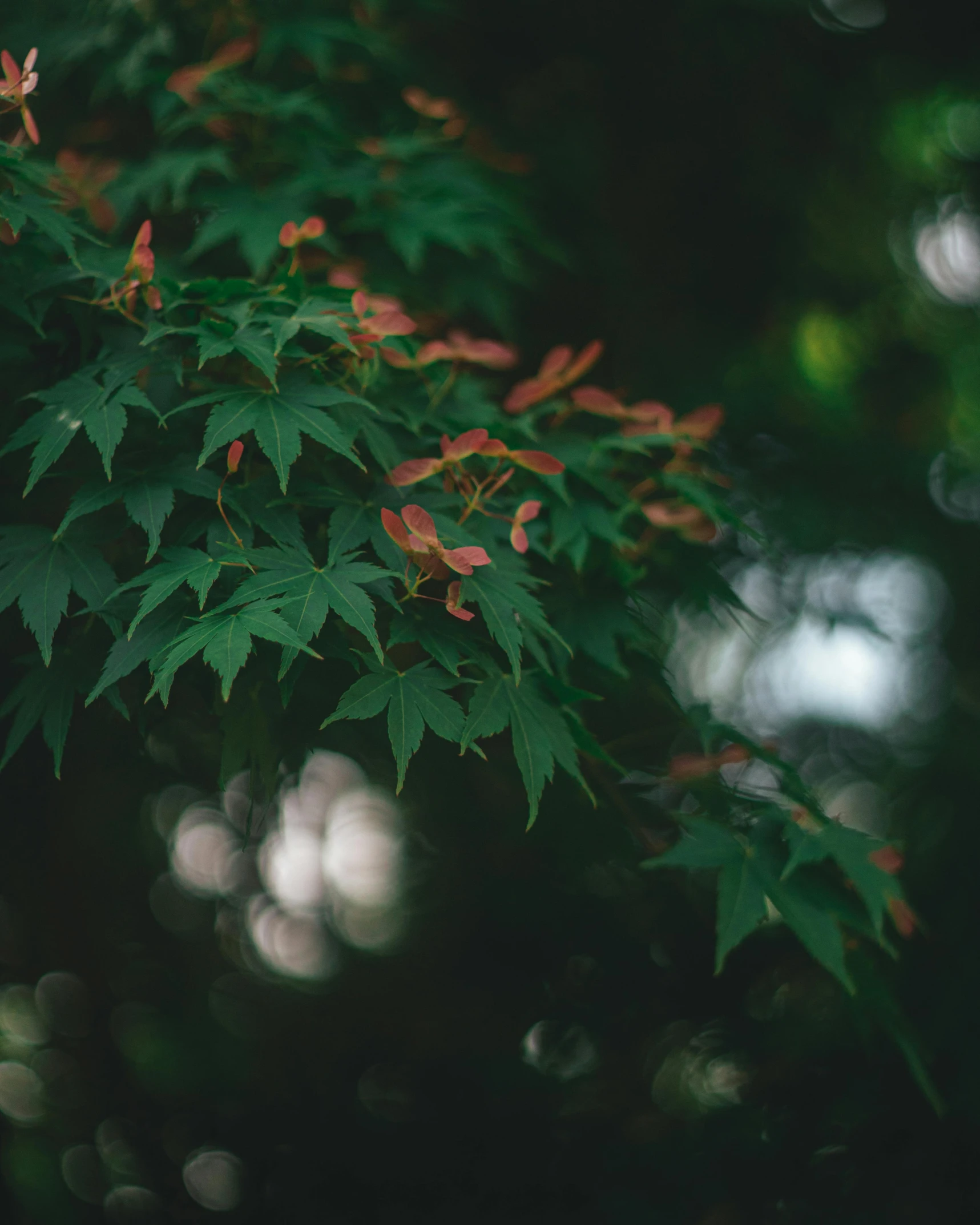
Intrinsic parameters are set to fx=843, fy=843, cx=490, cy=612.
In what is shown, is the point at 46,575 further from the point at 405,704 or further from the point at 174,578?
the point at 405,704

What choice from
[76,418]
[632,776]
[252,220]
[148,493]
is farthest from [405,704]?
[252,220]

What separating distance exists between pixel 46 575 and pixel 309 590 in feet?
1.33

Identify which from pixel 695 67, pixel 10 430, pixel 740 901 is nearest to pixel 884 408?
pixel 695 67

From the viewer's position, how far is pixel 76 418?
1205 mm

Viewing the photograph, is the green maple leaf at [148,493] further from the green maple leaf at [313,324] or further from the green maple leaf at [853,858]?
the green maple leaf at [853,858]

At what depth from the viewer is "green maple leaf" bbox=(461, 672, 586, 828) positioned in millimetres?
1151

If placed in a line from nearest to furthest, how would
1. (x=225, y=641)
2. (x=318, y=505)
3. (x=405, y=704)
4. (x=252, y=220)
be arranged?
(x=225, y=641), (x=405, y=704), (x=318, y=505), (x=252, y=220)

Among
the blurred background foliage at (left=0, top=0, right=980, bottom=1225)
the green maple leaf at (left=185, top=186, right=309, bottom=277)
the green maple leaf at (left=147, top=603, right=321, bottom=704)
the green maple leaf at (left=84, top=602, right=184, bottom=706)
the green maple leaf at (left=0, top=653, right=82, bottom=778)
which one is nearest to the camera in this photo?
the green maple leaf at (left=147, top=603, right=321, bottom=704)

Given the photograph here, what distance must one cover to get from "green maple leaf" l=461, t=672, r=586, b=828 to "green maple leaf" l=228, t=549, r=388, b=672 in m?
0.18

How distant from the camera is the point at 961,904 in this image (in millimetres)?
2562

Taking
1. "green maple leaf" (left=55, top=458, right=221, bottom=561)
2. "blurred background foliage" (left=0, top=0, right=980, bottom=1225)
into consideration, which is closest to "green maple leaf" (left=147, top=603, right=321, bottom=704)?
"green maple leaf" (left=55, top=458, right=221, bottom=561)

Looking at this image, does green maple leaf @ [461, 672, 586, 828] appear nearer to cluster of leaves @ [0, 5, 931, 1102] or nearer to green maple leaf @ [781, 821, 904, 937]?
cluster of leaves @ [0, 5, 931, 1102]

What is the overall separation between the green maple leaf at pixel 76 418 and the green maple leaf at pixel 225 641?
26cm

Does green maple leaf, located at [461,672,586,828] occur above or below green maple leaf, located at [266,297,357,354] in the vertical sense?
below
